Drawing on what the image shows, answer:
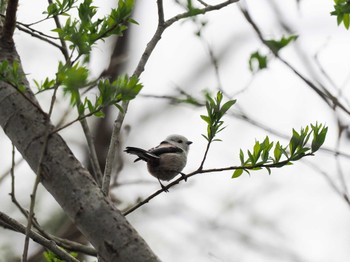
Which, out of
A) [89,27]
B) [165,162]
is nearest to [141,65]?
[89,27]

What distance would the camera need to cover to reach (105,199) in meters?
1.93

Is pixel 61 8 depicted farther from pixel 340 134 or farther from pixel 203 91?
pixel 203 91

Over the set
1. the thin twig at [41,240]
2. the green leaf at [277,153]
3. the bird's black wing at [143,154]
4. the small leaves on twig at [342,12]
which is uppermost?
the small leaves on twig at [342,12]

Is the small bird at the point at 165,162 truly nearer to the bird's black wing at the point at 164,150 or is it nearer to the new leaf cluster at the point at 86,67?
the bird's black wing at the point at 164,150

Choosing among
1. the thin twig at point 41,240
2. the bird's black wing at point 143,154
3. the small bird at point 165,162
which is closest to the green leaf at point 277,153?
the thin twig at point 41,240

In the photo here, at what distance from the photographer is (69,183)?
1917mm

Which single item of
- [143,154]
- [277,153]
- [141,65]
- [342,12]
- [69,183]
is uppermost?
[342,12]

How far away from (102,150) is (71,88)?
5.49m

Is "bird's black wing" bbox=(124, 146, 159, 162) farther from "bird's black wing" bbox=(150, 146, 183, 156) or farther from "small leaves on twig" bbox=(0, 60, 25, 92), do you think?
"small leaves on twig" bbox=(0, 60, 25, 92)

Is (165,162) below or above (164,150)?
below

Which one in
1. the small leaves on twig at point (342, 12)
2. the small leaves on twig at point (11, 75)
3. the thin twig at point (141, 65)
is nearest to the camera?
the small leaves on twig at point (11, 75)

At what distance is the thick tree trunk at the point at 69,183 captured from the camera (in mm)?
1848

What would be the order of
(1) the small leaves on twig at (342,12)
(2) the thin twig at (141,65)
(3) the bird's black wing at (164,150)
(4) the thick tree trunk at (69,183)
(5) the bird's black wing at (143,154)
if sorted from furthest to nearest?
(3) the bird's black wing at (164,150), (5) the bird's black wing at (143,154), (1) the small leaves on twig at (342,12), (2) the thin twig at (141,65), (4) the thick tree trunk at (69,183)

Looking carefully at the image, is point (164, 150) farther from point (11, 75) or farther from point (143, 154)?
point (11, 75)
